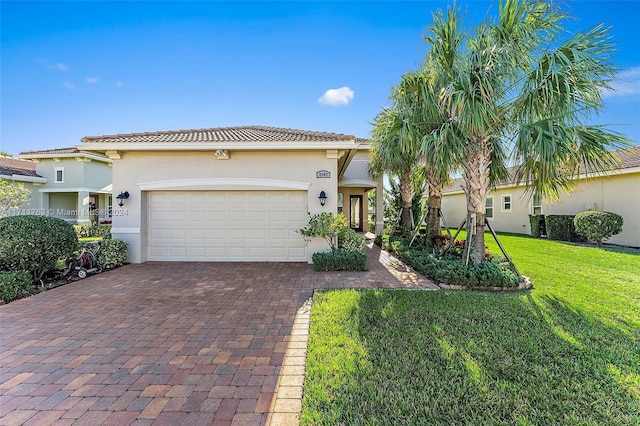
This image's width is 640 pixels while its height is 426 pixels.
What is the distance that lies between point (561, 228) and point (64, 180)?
33138 millimetres

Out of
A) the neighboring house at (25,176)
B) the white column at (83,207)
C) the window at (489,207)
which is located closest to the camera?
the neighboring house at (25,176)

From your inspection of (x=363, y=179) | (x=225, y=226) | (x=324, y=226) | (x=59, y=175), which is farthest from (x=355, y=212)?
(x=59, y=175)

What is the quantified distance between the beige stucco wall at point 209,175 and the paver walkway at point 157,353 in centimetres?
309

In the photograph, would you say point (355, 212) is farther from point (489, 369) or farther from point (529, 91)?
point (489, 369)

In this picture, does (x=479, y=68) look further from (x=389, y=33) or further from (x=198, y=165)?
(x=198, y=165)

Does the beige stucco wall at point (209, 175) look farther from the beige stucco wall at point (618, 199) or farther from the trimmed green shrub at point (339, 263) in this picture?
the beige stucco wall at point (618, 199)

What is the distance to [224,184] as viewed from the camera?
9680 millimetres

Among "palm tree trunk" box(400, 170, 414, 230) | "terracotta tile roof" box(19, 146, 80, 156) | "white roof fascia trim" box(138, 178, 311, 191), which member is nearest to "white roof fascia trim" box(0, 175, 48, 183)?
"terracotta tile roof" box(19, 146, 80, 156)

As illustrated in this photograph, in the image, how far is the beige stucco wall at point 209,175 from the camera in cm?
968

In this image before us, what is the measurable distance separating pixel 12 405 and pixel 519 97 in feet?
33.1

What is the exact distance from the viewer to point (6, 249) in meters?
6.54

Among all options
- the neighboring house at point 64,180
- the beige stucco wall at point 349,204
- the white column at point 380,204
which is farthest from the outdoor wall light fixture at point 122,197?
the neighboring house at point 64,180

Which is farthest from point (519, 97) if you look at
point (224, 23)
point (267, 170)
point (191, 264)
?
point (191, 264)

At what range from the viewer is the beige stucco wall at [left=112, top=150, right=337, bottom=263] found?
9680 mm
